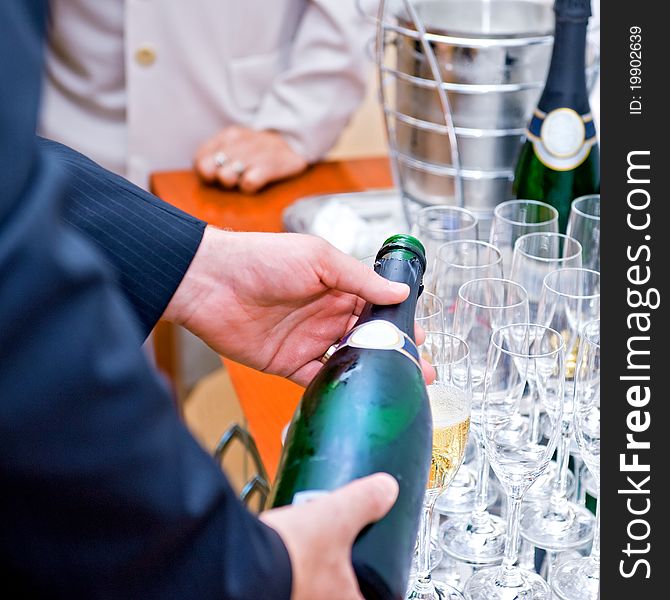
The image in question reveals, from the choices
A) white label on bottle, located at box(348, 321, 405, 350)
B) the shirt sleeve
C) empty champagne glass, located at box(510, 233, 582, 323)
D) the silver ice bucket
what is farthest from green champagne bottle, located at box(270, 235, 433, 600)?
the shirt sleeve

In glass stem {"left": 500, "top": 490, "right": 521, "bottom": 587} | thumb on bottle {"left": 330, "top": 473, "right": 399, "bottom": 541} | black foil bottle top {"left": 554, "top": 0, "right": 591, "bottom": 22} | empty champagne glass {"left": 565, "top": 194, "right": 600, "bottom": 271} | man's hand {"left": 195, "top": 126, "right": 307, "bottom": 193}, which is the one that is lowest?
man's hand {"left": 195, "top": 126, "right": 307, "bottom": 193}

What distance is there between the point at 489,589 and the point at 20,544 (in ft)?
1.28

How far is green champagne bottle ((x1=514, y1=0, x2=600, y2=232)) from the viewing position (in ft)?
3.65

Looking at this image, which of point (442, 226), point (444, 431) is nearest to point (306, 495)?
point (444, 431)

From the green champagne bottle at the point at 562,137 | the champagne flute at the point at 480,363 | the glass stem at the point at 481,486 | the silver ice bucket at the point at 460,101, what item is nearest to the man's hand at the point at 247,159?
the silver ice bucket at the point at 460,101

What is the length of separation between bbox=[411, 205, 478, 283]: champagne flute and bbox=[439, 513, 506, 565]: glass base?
0.92 ft

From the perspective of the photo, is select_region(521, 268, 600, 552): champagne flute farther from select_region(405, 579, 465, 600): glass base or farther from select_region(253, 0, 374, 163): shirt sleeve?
select_region(253, 0, 374, 163): shirt sleeve

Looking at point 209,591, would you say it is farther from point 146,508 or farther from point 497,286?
point 497,286

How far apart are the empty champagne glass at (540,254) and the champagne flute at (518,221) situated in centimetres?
4

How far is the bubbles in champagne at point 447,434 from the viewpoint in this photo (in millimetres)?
740

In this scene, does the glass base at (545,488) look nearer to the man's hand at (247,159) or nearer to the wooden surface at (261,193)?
the wooden surface at (261,193)

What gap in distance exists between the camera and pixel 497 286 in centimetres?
89

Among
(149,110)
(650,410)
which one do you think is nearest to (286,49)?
(149,110)

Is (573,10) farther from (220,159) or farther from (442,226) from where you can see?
(220,159)
